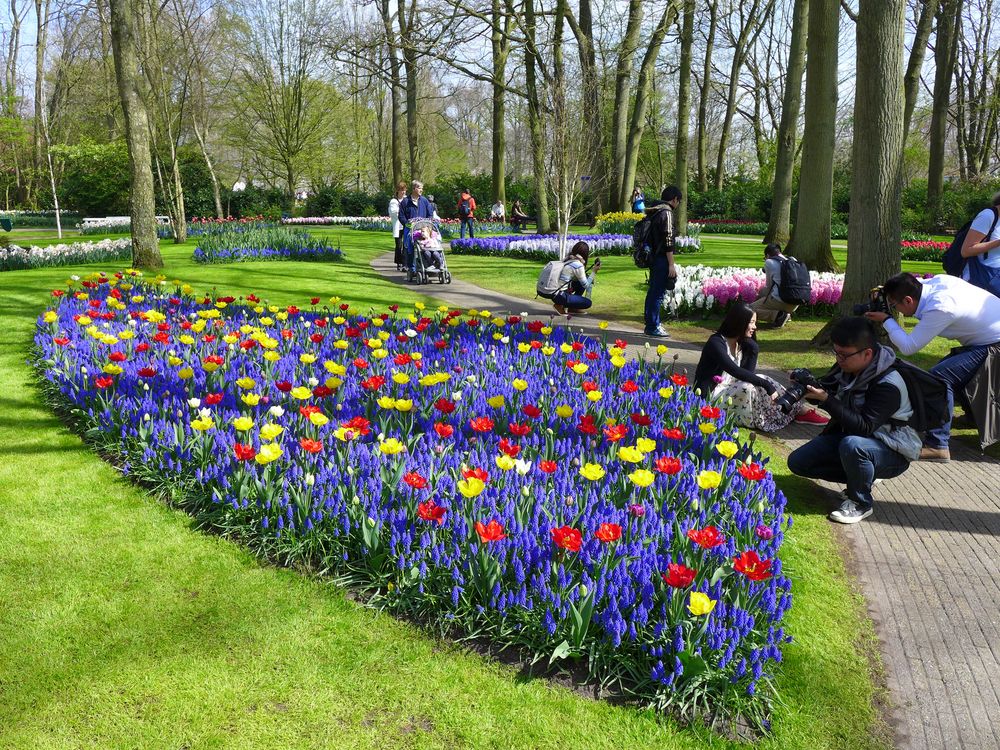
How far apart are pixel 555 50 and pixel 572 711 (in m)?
16.3

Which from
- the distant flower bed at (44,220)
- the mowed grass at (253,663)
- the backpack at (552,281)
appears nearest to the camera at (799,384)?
the mowed grass at (253,663)

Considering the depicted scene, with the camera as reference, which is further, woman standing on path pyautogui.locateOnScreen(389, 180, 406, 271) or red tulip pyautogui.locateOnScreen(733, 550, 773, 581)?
woman standing on path pyautogui.locateOnScreen(389, 180, 406, 271)

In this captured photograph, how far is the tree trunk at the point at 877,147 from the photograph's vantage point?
6883 millimetres

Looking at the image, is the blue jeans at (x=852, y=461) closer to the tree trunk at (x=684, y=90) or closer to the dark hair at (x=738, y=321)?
the dark hair at (x=738, y=321)

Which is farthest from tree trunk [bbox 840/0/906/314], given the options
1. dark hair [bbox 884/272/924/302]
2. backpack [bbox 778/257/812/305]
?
dark hair [bbox 884/272/924/302]

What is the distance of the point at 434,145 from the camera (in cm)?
5225

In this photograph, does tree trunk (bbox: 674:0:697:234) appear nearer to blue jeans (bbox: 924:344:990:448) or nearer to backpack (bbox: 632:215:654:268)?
backpack (bbox: 632:215:654:268)

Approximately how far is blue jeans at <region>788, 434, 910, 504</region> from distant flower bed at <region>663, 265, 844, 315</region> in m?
5.35

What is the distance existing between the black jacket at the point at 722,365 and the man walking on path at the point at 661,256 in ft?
9.73

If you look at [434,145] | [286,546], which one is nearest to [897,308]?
[286,546]

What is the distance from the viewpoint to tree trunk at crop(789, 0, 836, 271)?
33.9ft

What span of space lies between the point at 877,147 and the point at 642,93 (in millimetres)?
14678

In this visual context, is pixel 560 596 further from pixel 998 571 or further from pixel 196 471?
pixel 998 571

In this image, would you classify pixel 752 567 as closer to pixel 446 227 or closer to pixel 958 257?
pixel 958 257
